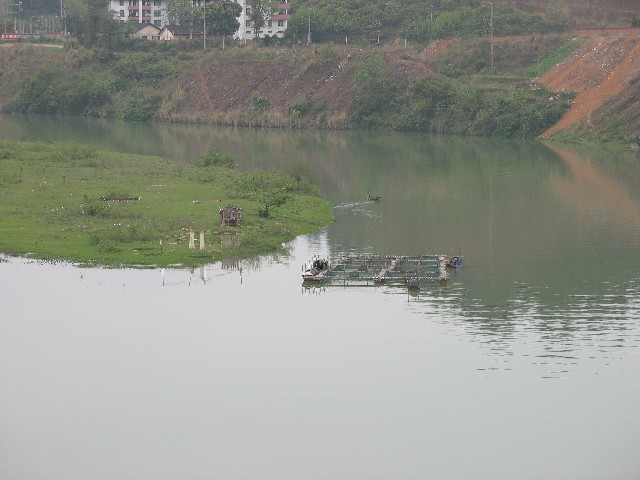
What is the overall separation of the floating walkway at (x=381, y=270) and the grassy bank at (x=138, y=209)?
4585mm

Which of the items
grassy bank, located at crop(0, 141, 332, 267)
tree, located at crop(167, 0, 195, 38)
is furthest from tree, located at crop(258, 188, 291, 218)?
tree, located at crop(167, 0, 195, 38)

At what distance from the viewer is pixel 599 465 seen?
30.9 meters

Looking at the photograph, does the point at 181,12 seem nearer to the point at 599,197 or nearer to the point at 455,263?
the point at 599,197

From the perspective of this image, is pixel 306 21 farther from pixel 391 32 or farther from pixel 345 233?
pixel 345 233

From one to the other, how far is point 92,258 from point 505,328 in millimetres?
17128

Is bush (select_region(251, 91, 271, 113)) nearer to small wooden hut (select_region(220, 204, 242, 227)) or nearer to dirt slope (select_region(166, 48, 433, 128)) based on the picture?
dirt slope (select_region(166, 48, 433, 128))

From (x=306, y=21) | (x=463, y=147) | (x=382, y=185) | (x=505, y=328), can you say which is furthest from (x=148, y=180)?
(x=306, y=21)

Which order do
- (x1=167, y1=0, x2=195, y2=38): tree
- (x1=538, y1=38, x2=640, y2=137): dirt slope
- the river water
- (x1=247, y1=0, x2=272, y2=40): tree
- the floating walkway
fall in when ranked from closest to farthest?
the river water < the floating walkway < (x1=538, y1=38, x2=640, y2=137): dirt slope < (x1=247, y1=0, x2=272, y2=40): tree < (x1=167, y1=0, x2=195, y2=38): tree

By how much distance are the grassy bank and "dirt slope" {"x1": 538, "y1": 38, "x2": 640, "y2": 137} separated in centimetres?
4413

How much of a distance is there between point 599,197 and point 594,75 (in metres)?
47.0

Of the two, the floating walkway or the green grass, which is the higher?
the green grass

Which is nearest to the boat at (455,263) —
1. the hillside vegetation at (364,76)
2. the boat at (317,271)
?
the boat at (317,271)

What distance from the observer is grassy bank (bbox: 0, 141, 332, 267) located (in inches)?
2072

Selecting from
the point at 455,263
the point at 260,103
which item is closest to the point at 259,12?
the point at 260,103
